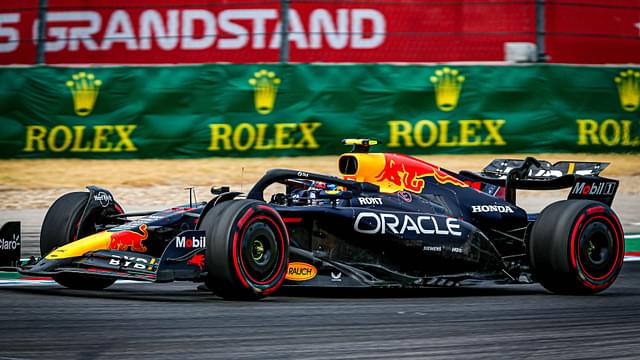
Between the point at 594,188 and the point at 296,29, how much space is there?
42.7ft

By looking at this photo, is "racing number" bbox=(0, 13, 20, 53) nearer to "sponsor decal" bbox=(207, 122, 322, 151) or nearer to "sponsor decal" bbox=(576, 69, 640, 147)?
"sponsor decal" bbox=(207, 122, 322, 151)

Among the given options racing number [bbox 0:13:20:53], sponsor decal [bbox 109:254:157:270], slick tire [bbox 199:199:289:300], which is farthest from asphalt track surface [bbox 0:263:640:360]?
racing number [bbox 0:13:20:53]

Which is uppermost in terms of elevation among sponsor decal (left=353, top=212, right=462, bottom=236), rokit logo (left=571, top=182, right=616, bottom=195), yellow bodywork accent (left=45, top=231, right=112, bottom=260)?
rokit logo (left=571, top=182, right=616, bottom=195)

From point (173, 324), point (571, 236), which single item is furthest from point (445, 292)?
point (173, 324)

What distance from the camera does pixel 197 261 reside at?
25.4 feet

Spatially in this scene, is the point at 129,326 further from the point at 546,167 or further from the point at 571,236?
the point at 546,167

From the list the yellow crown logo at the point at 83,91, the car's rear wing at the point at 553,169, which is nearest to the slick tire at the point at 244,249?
the car's rear wing at the point at 553,169

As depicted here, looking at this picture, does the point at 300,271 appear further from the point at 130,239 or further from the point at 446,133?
the point at 446,133

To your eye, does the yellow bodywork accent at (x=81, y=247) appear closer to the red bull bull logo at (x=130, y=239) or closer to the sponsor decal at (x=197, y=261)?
the red bull bull logo at (x=130, y=239)

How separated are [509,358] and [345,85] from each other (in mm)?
11349

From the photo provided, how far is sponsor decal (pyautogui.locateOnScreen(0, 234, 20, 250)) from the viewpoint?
27.5 feet

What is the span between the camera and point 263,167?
55.6 feet

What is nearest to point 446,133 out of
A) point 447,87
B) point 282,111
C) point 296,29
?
point 447,87

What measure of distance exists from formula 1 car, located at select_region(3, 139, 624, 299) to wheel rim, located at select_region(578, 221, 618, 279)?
0.4 inches
